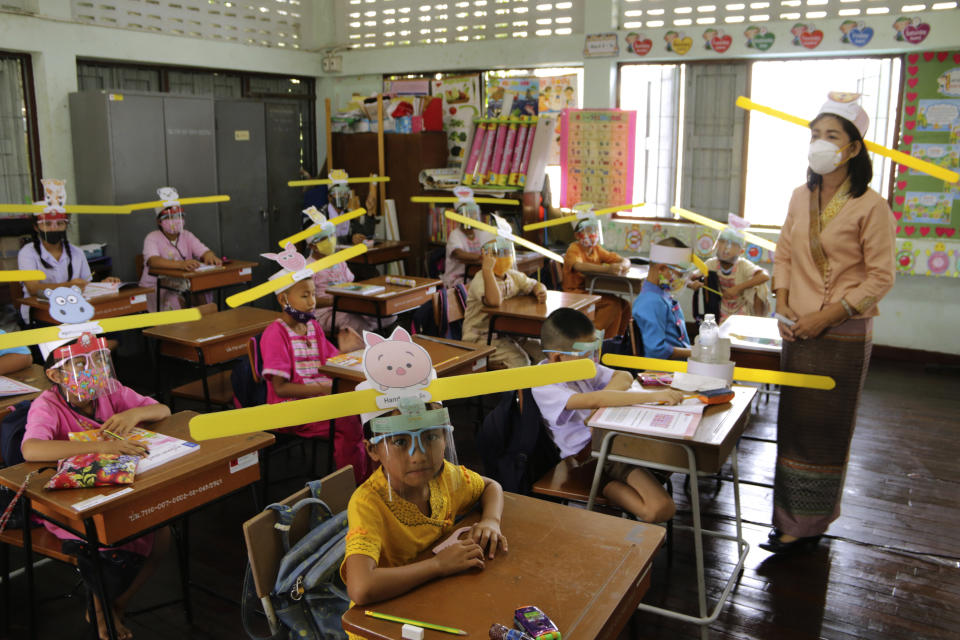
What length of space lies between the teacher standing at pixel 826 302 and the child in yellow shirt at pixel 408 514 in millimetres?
1727

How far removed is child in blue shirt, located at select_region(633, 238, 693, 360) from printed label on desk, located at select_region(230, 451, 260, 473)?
2.08 meters

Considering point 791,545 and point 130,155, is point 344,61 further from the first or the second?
point 791,545

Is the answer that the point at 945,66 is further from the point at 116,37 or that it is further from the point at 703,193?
the point at 116,37

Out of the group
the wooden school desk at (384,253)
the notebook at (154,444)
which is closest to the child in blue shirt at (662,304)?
the notebook at (154,444)

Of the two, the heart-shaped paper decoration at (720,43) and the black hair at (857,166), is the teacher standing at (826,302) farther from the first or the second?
the heart-shaped paper decoration at (720,43)

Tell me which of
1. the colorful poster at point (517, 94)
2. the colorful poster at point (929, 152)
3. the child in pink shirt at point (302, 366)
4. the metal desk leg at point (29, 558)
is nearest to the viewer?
the metal desk leg at point (29, 558)

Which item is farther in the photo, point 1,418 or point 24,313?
point 24,313

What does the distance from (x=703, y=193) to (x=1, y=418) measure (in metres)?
5.91

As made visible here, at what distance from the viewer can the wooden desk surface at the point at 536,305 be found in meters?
4.53

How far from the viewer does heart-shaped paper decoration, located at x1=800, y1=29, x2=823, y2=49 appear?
6168 mm

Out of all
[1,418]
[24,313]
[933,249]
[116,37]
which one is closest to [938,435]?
[933,249]

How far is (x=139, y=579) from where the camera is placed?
2574mm

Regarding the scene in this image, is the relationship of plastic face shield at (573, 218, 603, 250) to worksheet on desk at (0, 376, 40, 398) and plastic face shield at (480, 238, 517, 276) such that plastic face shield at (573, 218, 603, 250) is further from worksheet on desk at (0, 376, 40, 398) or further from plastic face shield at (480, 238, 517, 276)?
worksheet on desk at (0, 376, 40, 398)

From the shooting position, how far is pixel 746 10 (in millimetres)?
6469
